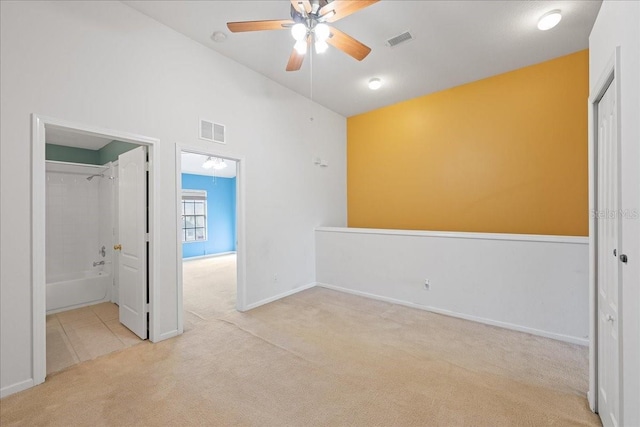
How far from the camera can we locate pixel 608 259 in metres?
1.56

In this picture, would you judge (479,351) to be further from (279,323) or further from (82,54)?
(82,54)

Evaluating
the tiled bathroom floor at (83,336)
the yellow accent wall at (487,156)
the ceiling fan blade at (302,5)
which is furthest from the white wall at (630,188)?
the tiled bathroom floor at (83,336)

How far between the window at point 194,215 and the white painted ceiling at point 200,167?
25.7 inches

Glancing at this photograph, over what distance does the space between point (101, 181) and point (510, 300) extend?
6648 millimetres

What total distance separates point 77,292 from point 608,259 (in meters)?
5.75

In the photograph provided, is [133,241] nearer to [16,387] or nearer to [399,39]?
[16,387]

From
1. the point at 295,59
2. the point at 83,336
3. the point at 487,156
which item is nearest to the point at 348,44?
the point at 295,59

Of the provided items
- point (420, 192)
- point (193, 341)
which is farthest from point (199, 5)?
point (420, 192)

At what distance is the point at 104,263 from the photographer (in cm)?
446

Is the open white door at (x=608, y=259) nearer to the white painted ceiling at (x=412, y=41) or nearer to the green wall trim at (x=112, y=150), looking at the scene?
the white painted ceiling at (x=412, y=41)

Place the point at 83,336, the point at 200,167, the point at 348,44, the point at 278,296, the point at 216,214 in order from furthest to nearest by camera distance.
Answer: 1. the point at 216,214
2. the point at 200,167
3. the point at 278,296
4. the point at 83,336
5. the point at 348,44

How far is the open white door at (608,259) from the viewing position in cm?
140

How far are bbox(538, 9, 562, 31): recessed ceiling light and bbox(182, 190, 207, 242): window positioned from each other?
8381 millimetres

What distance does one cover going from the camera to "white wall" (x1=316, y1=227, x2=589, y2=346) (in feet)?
9.11
